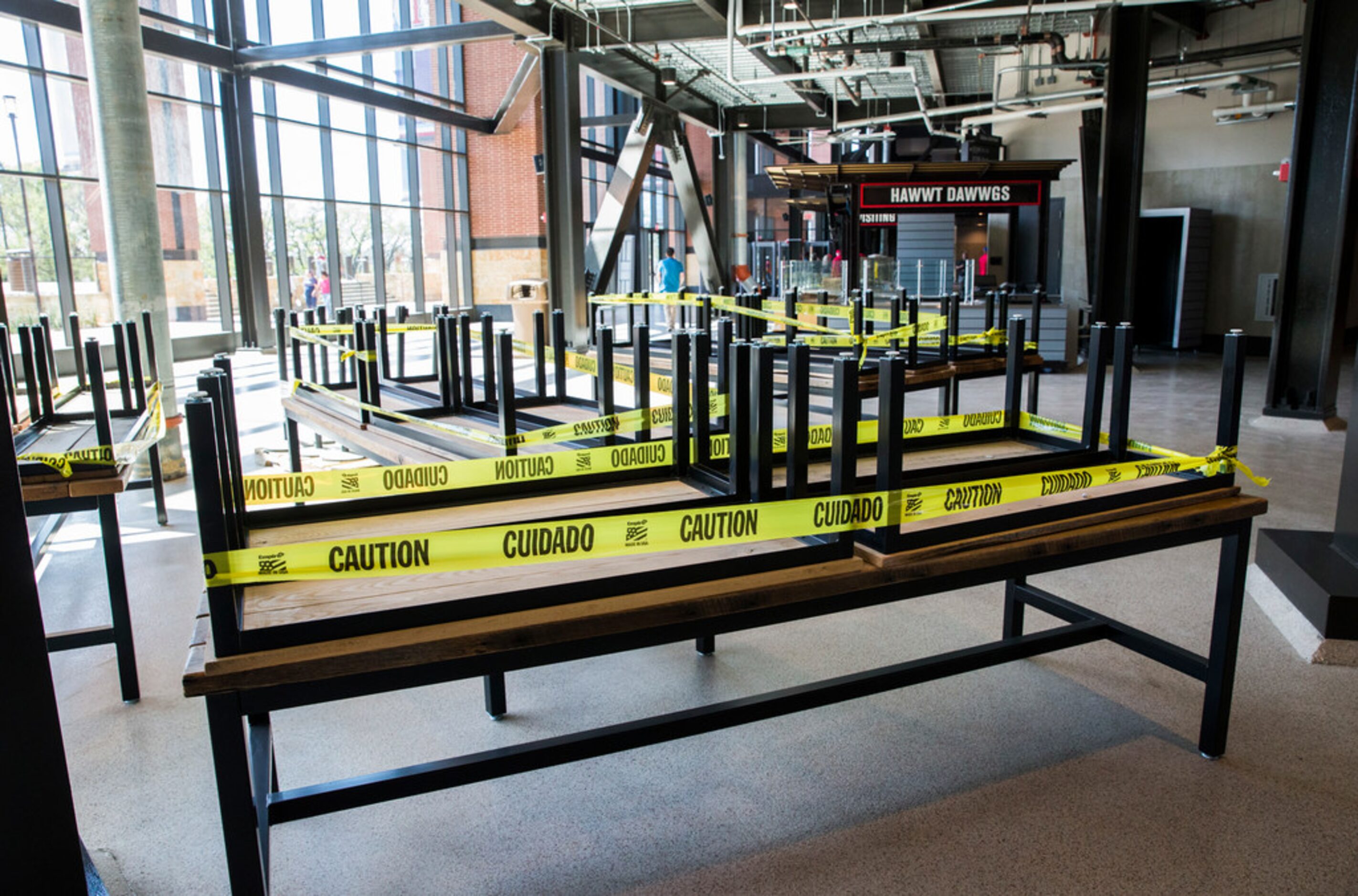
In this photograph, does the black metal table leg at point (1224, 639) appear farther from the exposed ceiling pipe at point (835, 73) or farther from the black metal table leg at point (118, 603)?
the exposed ceiling pipe at point (835, 73)

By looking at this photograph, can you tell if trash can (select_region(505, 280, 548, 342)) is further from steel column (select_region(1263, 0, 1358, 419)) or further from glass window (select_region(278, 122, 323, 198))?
steel column (select_region(1263, 0, 1358, 419))

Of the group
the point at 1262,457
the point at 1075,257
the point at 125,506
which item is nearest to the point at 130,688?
the point at 125,506

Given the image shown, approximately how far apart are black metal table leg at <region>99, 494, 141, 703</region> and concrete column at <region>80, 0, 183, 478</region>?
10.5 feet

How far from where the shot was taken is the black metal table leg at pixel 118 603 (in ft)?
10.1

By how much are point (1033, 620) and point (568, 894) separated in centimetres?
240

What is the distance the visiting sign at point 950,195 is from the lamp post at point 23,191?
11.3 m

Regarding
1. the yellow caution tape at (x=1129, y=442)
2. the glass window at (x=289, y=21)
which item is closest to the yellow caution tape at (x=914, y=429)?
the yellow caution tape at (x=1129, y=442)

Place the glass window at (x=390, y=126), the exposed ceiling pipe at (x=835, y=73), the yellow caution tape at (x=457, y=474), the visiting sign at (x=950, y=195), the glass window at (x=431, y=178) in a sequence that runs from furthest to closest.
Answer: the glass window at (x=431, y=178), the glass window at (x=390, y=126), the visiting sign at (x=950, y=195), the exposed ceiling pipe at (x=835, y=73), the yellow caution tape at (x=457, y=474)

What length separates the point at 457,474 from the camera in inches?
102

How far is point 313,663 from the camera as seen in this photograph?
1.52 meters

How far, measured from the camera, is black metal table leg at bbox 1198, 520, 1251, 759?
257 cm

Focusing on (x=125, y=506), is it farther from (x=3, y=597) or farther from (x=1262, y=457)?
(x=1262, y=457)

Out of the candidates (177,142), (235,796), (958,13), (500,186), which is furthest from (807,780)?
(500,186)

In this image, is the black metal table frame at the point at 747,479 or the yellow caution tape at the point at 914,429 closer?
the black metal table frame at the point at 747,479
